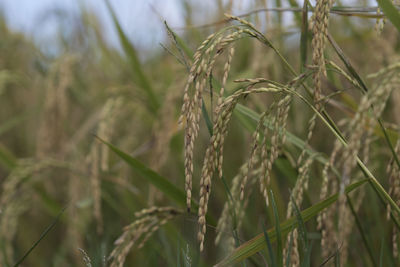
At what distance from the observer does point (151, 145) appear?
2090mm

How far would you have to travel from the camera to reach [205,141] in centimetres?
302

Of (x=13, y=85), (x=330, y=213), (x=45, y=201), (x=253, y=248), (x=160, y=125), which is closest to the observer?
(x=253, y=248)

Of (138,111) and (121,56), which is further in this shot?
(121,56)

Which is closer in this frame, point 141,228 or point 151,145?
point 141,228

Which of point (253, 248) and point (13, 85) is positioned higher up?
point (13, 85)

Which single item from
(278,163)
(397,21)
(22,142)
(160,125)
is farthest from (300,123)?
(22,142)

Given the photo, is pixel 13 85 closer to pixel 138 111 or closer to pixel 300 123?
pixel 138 111

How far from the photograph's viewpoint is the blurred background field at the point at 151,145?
146 centimetres

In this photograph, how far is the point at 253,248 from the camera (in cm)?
106

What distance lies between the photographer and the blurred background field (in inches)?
57.6

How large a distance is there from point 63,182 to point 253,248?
243 cm

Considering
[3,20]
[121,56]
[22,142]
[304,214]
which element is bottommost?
[22,142]

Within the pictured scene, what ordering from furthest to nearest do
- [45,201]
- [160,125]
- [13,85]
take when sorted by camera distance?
[13,85] → [45,201] → [160,125]

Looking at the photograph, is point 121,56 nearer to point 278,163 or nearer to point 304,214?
point 278,163
